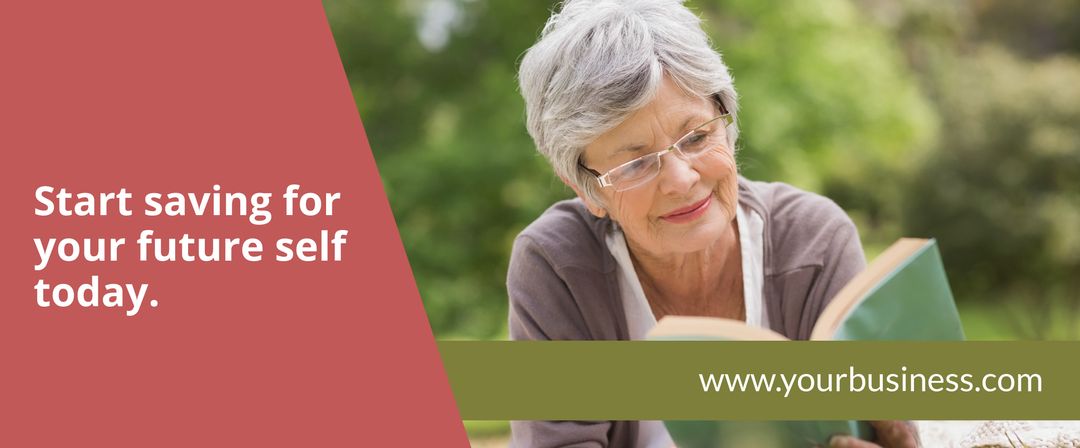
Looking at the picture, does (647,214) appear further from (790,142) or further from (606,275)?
(790,142)

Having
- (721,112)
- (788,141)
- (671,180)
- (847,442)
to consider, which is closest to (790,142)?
(788,141)

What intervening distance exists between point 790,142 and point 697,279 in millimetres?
6011

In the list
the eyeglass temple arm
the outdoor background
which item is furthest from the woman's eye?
the outdoor background

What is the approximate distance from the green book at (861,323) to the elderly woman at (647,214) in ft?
0.54

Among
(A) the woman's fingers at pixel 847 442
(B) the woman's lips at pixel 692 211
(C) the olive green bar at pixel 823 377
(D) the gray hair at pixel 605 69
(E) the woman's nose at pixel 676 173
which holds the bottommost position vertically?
(A) the woman's fingers at pixel 847 442

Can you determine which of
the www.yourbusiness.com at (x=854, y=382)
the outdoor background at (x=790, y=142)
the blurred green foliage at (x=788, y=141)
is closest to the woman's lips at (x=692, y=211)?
the www.yourbusiness.com at (x=854, y=382)

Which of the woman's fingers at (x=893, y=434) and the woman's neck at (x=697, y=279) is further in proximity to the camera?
the woman's neck at (x=697, y=279)

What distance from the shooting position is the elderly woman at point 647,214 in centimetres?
206

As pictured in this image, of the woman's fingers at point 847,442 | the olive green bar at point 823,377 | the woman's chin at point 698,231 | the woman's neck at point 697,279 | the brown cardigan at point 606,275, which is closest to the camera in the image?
the woman's fingers at point 847,442

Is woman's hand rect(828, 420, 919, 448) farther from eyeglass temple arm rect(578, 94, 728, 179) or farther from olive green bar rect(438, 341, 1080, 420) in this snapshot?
eyeglass temple arm rect(578, 94, 728, 179)

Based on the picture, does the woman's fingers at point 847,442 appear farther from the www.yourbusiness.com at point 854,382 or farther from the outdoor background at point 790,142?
the outdoor background at point 790,142

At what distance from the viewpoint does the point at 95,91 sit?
329 cm

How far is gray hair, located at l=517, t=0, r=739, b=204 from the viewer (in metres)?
2.03

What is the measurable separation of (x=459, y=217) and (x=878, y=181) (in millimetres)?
5026
